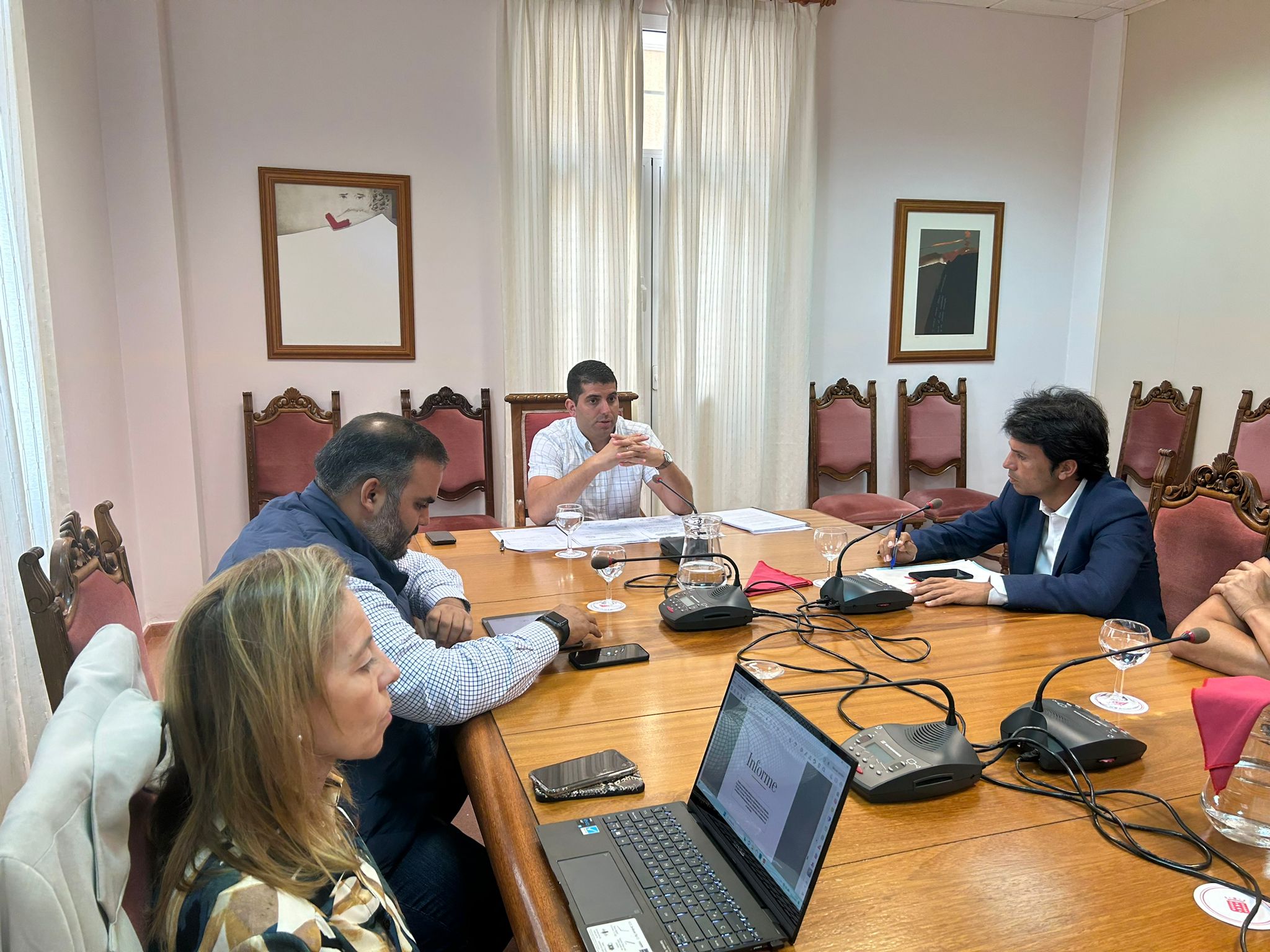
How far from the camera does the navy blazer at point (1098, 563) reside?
1917mm

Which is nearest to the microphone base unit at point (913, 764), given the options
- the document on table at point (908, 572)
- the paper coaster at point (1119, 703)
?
the paper coaster at point (1119, 703)

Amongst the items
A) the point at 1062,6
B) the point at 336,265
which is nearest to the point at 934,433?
the point at 1062,6

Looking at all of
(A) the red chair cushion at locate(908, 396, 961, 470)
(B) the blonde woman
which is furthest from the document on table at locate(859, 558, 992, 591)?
(A) the red chair cushion at locate(908, 396, 961, 470)

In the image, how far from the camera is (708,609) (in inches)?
69.7

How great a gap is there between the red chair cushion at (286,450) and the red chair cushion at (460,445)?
1.67ft

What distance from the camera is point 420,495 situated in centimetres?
169

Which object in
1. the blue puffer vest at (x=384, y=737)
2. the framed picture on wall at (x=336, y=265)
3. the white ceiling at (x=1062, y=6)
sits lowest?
the blue puffer vest at (x=384, y=737)

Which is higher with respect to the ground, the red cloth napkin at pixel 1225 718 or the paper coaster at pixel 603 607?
the red cloth napkin at pixel 1225 718

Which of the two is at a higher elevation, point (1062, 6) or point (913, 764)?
point (1062, 6)

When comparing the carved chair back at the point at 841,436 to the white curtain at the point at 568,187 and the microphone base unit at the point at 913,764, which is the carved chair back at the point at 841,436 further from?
the microphone base unit at the point at 913,764

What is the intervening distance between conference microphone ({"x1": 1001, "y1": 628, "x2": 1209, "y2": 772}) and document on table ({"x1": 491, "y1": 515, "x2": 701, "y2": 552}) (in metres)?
Result: 1.32

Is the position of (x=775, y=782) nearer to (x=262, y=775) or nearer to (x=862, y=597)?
(x=262, y=775)

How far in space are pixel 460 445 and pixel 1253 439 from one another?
3.74m

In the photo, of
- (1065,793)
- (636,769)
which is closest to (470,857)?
(636,769)
